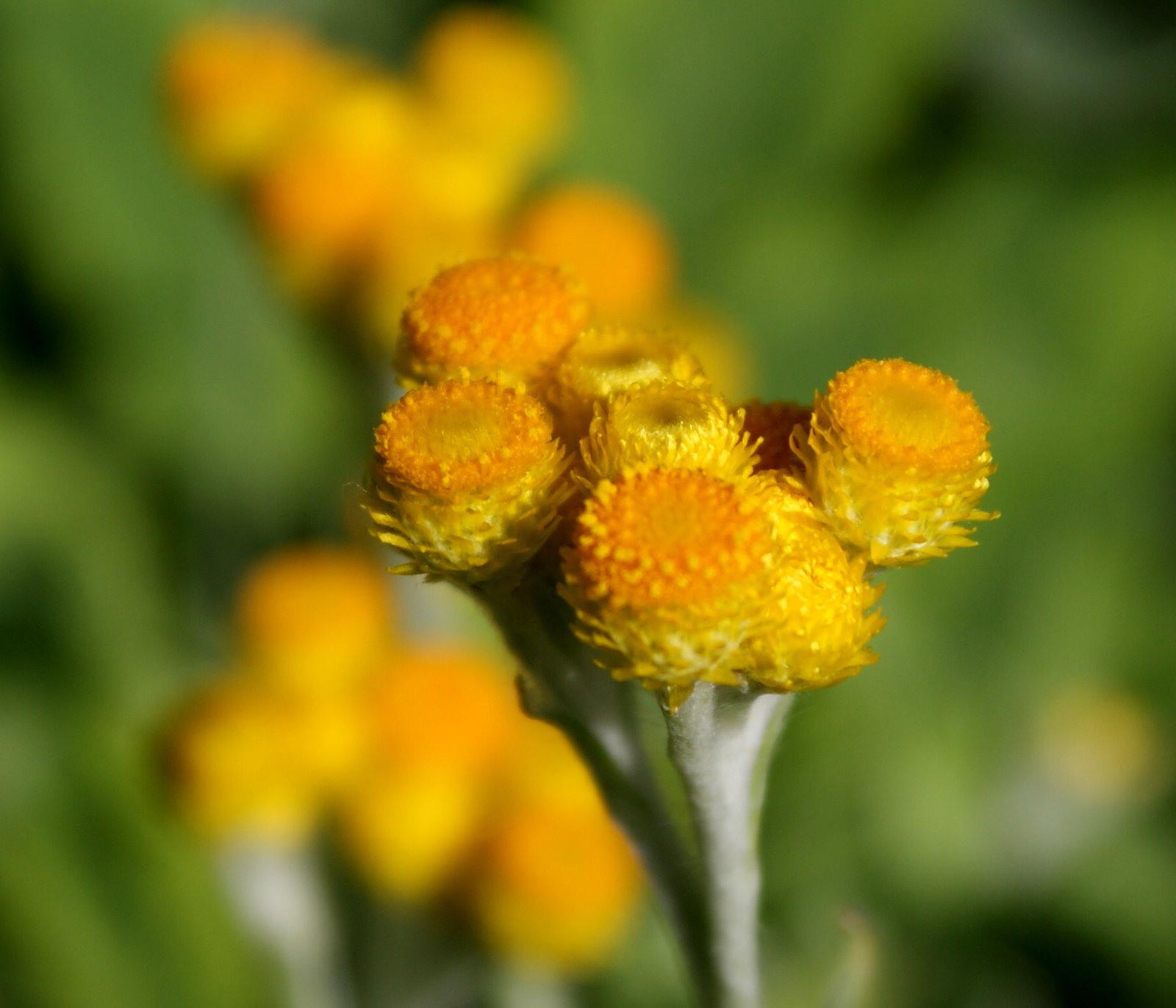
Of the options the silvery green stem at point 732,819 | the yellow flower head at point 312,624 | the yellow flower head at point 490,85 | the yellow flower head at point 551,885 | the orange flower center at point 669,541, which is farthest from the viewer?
the yellow flower head at point 490,85

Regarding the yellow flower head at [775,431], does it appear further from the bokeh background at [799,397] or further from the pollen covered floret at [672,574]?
the bokeh background at [799,397]

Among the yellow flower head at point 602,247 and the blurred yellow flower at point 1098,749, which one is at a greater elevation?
the yellow flower head at point 602,247


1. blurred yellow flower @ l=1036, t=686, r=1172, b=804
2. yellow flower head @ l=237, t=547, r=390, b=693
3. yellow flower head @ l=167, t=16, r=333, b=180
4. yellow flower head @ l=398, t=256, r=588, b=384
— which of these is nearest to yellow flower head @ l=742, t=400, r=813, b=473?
yellow flower head @ l=398, t=256, r=588, b=384

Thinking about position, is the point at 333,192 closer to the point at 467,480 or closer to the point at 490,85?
the point at 490,85

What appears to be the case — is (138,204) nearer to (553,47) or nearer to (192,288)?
(192,288)

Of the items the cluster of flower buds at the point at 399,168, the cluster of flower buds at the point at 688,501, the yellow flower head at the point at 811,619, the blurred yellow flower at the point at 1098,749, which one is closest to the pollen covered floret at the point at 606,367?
the cluster of flower buds at the point at 688,501

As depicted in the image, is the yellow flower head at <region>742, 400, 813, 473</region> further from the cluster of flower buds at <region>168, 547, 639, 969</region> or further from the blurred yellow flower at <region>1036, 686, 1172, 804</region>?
the blurred yellow flower at <region>1036, 686, 1172, 804</region>

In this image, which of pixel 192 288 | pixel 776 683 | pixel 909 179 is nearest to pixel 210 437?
pixel 192 288
